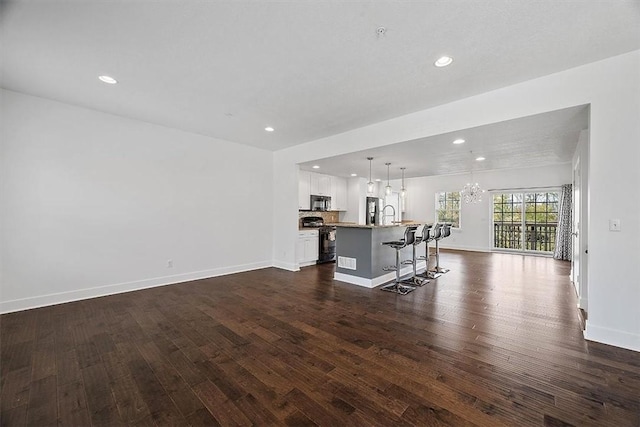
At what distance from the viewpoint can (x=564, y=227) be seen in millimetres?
7414

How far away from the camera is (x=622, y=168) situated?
2.56 meters

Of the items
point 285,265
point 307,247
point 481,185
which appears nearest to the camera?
point 285,265

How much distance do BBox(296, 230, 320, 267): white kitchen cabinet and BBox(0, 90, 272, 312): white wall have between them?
1249 mm

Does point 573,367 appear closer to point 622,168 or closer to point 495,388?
point 495,388

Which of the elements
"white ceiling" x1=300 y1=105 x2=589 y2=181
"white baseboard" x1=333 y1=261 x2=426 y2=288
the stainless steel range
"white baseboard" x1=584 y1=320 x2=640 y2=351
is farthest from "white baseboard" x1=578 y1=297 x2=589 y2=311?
the stainless steel range

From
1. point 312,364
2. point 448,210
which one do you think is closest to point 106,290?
point 312,364

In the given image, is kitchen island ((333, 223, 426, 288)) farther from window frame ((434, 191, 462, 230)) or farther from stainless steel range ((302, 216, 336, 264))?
window frame ((434, 191, 462, 230))

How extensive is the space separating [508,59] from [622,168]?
5.01 ft

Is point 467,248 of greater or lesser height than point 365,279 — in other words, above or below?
above

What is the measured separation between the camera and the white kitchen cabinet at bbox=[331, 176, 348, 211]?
805 centimetres

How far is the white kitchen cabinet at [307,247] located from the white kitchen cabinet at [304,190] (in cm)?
91

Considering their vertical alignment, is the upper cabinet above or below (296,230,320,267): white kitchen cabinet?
above

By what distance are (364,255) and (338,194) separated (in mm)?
3647

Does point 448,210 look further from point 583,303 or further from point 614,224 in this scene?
point 614,224
